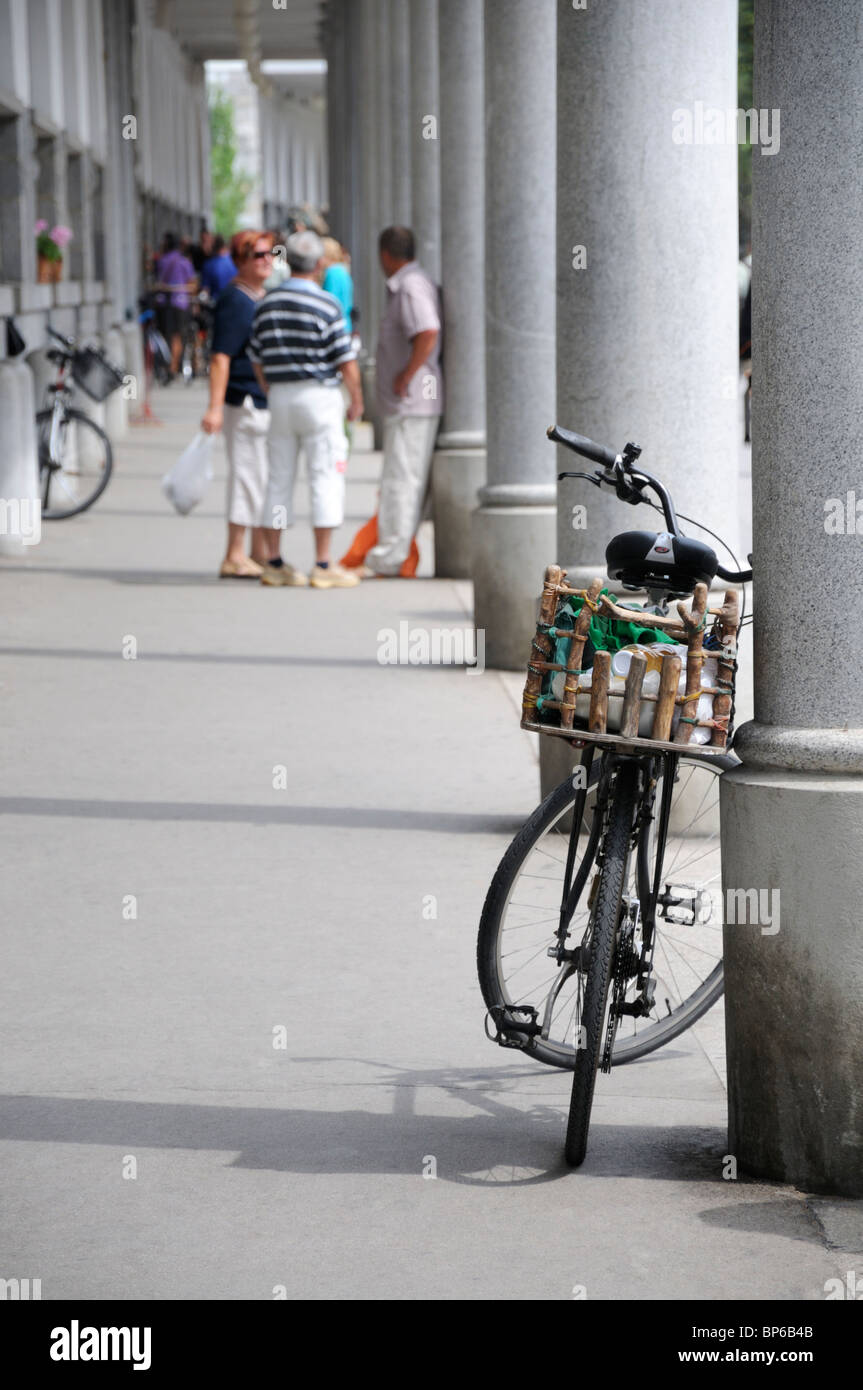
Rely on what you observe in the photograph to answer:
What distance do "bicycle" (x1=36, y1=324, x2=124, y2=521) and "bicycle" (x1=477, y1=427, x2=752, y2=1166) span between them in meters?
11.4

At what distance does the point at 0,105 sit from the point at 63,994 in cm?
1315

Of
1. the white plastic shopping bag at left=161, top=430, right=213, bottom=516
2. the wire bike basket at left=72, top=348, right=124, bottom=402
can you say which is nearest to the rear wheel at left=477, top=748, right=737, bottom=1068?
the white plastic shopping bag at left=161, top=430, right=213, bottom=516

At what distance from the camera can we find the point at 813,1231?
393cm

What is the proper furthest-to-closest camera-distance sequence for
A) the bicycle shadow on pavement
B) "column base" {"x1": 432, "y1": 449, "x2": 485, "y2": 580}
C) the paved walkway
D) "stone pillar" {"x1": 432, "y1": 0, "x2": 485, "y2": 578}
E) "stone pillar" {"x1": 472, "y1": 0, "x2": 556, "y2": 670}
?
"column base" {"x1": 432, "y1": 449, "x2": 485, "y2": 580} < "stone pillar" {"x1": 432, "y1": 0, "x2": 485, "y2": 578} < "stone pillar" {"x1": 472, "y1": 0, "x2": 556, "y2": 670} < the bicycle shadow on pavement < the paved walkway

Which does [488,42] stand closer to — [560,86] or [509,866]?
[560,86]

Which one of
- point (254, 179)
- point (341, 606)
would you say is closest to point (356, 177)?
point (341, 606)

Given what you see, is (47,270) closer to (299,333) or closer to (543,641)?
(299,333)

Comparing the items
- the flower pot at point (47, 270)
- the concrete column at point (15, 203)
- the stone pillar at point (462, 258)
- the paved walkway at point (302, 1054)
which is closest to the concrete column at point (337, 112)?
the flower pot at point (47, 270)

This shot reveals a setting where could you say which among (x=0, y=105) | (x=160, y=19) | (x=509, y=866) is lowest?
(x=509, y=866)

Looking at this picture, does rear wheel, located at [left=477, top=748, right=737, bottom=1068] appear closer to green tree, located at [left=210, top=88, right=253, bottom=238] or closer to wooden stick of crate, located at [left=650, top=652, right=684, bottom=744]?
wooden stick of crate, located at [left=650, top=652, right=684, bottom=744]

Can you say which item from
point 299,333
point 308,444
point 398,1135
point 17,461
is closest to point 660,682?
point 398,1135

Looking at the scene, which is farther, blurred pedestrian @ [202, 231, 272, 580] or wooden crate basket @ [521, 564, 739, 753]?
blurred pedestrian @ [202, 231, 272, 580]

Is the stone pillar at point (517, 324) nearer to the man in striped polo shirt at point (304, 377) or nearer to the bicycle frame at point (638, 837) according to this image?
the man in striped polo shirt at point (304, 377)

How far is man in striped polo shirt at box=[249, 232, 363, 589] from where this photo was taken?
39.4ft
